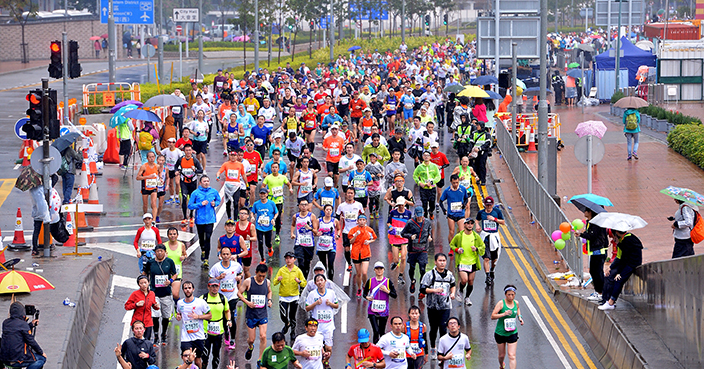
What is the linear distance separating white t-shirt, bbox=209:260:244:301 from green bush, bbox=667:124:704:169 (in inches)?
725

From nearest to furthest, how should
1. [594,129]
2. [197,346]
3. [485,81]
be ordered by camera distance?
[197,346]
[594,129]
[485,81]

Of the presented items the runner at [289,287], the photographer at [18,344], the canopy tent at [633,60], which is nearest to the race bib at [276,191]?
the runner at [289,287]

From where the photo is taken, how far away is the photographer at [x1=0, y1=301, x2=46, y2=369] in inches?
475

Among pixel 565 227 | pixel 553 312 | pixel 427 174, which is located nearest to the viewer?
pixel 553 312

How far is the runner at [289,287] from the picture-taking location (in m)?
14.9

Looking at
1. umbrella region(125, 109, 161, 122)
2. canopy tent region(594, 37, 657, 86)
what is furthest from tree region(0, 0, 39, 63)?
umbrella region(125, 109, 161, 122)

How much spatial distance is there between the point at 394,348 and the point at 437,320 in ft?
7.34

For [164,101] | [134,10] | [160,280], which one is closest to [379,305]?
[160,280]

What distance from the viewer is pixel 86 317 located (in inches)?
621

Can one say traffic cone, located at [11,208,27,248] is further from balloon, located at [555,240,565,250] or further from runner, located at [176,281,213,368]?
balloon, located at [555,240,565,250]

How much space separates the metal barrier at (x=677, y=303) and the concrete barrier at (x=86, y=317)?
7859 millimetres

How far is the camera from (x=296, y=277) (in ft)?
49.1

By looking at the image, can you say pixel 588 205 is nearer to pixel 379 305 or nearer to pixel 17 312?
pixel 379 305

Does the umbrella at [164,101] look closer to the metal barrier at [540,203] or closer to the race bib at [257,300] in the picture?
the metal barrier at [540,203]
